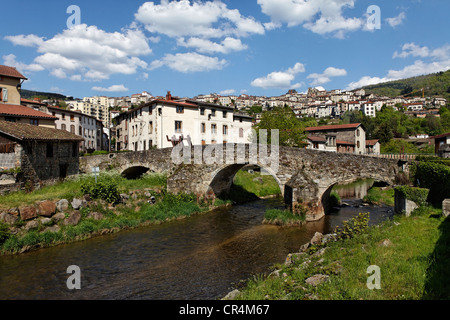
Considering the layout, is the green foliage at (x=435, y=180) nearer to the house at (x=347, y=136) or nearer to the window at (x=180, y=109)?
the window at (x=180, y=109)

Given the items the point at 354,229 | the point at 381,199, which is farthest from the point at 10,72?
the point at 381,199

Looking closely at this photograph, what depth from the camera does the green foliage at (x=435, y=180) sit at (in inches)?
551

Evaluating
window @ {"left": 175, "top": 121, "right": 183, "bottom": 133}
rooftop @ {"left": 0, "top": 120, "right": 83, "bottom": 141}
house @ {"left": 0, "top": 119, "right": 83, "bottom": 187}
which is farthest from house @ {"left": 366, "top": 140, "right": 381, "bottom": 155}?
rooftop @ {"left": 0, "top": 120, "right": 83, "bottom": 141}

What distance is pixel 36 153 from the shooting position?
2248 centimetres

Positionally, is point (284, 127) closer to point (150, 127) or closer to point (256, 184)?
point (256, 184)

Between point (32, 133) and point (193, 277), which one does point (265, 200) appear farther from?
point (32, 133)

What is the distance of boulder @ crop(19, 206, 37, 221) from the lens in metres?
16.7

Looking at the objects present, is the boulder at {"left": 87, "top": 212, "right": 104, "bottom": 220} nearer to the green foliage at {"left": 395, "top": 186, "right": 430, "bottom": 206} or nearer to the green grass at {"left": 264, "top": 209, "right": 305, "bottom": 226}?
the green grass at {"left": 264, "top": 209, "right": 305, "bottom": 226}

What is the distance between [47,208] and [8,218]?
6.94 feet

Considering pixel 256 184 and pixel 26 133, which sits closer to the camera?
pixel 26 133

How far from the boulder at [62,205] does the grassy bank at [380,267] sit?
1502 centimetres

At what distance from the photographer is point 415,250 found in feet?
29.8

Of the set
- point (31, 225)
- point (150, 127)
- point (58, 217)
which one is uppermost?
point (150, 127)
